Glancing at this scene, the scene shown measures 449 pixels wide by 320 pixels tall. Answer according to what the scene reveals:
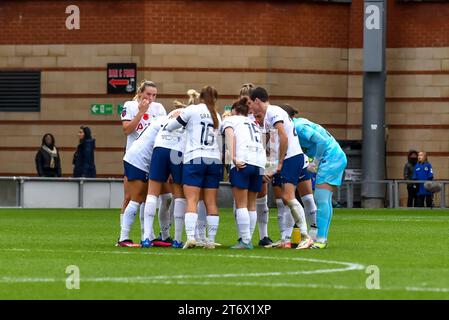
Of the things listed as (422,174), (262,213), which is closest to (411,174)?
(422,174)

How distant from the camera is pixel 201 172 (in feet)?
60.6

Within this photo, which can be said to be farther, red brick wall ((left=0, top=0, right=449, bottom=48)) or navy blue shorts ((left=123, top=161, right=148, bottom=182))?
red brick wall ((left=0, top=0, right=449, bottom=48))

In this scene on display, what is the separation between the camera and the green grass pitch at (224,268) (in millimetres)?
12477

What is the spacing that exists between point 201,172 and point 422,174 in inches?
839

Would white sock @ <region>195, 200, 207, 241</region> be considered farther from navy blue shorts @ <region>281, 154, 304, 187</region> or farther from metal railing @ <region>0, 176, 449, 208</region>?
metal railing @ <region>0, 176, 449, 208</region>

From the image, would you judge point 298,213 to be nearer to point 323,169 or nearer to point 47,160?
point 323,169

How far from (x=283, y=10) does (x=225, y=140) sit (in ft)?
70.6

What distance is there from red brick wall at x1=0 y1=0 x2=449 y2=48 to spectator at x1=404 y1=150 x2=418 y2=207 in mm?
3003

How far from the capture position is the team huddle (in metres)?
18.5

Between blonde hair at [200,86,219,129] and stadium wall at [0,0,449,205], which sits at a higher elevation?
stadium wall at [0,0,449,205]

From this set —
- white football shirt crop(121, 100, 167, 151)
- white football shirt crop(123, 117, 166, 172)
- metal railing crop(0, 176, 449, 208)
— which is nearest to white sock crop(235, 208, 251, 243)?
white football shirt crop(123, 117, 166, 172)

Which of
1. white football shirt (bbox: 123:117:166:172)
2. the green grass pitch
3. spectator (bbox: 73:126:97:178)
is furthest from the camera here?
spectator (bbox: 73:126:97:178)

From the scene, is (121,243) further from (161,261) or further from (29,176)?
(29,176)
